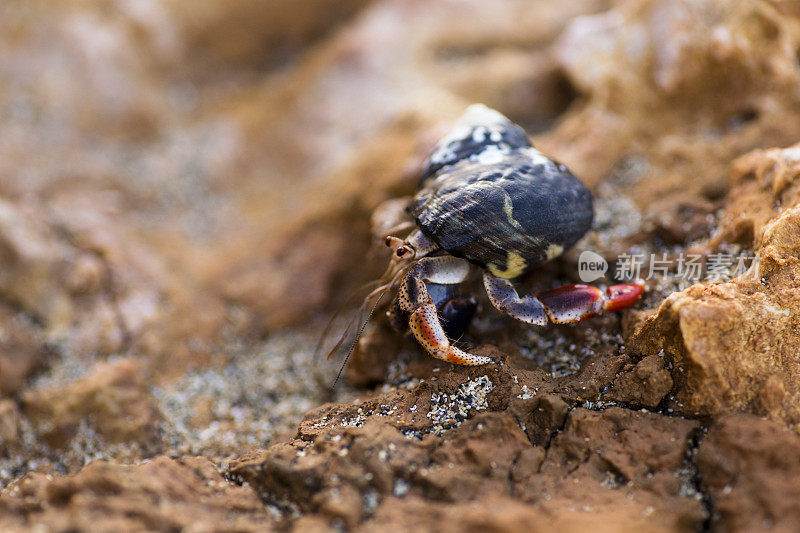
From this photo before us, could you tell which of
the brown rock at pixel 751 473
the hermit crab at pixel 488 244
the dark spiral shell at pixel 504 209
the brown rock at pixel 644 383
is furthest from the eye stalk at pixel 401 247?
the brown rock at pixel 751 473

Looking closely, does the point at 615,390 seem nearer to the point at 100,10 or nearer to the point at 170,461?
the point at 170,461

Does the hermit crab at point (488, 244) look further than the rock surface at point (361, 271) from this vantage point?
Yes

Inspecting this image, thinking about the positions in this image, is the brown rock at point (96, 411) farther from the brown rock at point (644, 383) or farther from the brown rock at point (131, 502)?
the brown rock at point (644, 383)

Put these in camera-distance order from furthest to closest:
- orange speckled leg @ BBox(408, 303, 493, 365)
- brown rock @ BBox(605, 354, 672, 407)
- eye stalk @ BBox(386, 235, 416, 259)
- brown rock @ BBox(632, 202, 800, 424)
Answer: eye stalk @ BBox(386, 235, 416, 259), orange speckled leg @ BBox(408, 303, 493, 365), brown rock @ BBox(605, 354, 672, 407), brown rock @ BBox(632, 202, 800, 424)

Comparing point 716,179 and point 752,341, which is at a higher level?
point 716,179

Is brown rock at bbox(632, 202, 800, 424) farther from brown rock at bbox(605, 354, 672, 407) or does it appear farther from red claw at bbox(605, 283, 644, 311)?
red claw at bbox(605, 283, 644, 311)

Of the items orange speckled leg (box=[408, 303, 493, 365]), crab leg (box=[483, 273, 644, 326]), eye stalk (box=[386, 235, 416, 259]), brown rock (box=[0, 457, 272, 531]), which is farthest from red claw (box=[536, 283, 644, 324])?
brown rock (box=[0, 457, 272, 531])

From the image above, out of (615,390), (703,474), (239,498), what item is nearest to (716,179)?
(615,390)

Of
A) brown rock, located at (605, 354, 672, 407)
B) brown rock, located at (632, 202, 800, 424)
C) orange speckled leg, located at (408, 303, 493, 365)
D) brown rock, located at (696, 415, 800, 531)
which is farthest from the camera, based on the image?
orange speckled leg, located at (408, 303, 493, 365)
